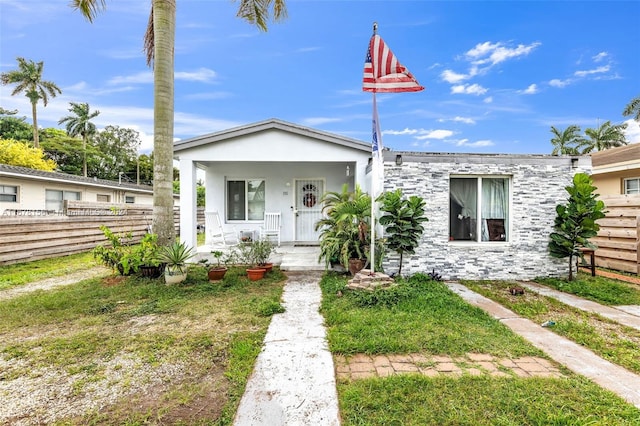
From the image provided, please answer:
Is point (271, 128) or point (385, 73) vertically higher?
point (385, 73)

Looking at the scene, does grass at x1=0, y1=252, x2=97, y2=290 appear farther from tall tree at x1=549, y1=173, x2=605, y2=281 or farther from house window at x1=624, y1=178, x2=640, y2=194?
house window at x1=624, y1=178, x2=640, y2=194

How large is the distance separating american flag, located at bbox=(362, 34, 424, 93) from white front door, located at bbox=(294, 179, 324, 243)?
545cm

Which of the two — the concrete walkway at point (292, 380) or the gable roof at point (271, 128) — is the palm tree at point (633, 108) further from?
the concrete walkway at point (292, 380)

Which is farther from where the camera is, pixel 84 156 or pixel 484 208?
pixel 84 156

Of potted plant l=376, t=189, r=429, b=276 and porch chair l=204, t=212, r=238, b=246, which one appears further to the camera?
porch chair l=204, t=212, r=238, b=246

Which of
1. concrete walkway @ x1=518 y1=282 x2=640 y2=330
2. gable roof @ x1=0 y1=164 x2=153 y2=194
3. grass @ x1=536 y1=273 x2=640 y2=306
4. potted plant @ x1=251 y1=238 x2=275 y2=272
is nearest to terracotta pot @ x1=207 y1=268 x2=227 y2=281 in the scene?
potted plant @ x1=251 y1=238 x2=275 y2=272

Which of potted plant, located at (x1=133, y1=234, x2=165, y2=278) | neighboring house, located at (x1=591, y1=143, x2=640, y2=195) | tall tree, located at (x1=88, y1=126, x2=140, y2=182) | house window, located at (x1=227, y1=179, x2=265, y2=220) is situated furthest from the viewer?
tall tree, located at (x1=88, y1=126, x2=140, y2=182)

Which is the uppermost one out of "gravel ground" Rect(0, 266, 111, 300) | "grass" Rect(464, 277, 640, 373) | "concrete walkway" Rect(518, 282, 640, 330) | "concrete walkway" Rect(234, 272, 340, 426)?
"gravel ground" Rect(0, 266, 111, 300)

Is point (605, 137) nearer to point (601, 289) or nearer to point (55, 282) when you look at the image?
point (601, 289)

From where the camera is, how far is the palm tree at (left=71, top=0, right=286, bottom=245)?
6246 millimetres

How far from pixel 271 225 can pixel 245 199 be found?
1.28 metres

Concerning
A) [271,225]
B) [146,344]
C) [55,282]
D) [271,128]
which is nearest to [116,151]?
[271,225]

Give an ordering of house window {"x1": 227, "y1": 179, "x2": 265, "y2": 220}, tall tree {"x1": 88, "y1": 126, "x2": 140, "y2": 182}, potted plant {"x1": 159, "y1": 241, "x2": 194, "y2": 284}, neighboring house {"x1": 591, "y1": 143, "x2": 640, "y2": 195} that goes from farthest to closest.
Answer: tall tree {"x1": 88, "y1": 126, "x2": 140, "y2": 182} < neighboring house {"x1": 591, "y1": 143, "x2": 640, "y2": 195} < house window {"x1": 227, "y1": 179, "x2": 265, "y2": 220} < potted plant {"x1": 159, "y1": 241, "x2": 194, "y2": 284}

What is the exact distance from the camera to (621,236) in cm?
757
